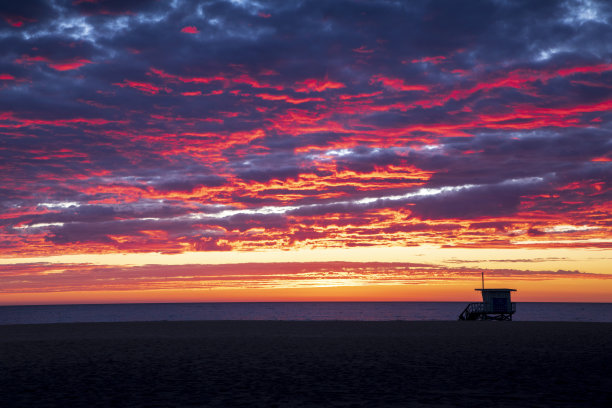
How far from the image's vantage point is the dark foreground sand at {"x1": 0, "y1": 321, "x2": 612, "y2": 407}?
14789 mm

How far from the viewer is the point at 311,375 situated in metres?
19.7

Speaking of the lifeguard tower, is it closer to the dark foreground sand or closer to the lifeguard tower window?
the lifeguard tower window

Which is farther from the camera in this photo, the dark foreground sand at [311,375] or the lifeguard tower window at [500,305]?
the lifeguard tower window at [500,305]

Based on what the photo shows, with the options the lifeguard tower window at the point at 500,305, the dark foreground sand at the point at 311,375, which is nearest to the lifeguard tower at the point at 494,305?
the lifeguard tower window at the point at 500,305

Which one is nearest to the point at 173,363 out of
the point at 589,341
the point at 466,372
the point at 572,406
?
the point at 466,372

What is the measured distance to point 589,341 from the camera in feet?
109

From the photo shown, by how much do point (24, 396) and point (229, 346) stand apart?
674 inches

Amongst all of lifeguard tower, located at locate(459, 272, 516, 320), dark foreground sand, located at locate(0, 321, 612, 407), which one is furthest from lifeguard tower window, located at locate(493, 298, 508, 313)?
dark foreground sand, located at locate(0, 321, 612, 407)

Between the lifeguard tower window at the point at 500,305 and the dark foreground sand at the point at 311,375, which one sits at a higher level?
the dark foreground sand at the point at 311,375

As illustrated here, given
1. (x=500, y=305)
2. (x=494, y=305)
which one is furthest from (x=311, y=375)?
(x=500, y=305)

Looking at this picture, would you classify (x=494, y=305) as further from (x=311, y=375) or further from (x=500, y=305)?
(x=311, y=375)

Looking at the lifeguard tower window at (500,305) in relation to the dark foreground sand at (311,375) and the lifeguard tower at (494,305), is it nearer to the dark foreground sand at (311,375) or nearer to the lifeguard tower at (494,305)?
the lifeguard tower at (494,305)

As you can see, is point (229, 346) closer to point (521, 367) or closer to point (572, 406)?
point (521, 367)

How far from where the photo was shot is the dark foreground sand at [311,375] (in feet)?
48.5
